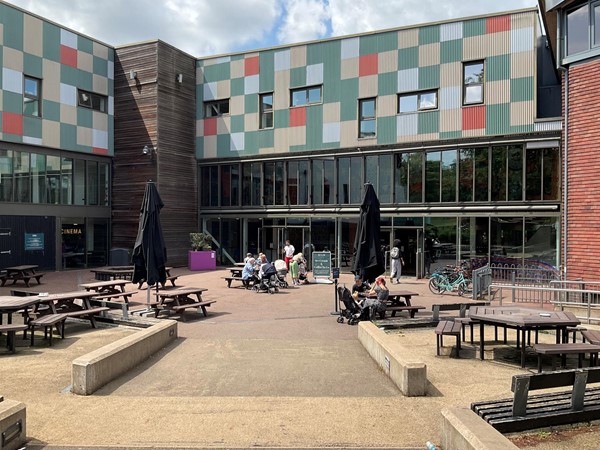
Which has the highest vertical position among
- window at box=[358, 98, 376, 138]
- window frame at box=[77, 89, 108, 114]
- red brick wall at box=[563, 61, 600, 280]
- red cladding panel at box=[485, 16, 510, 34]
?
red cladding panel at box=[485, 16, 510, 34]

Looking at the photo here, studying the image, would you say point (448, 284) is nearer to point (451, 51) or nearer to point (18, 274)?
point (451, 51)

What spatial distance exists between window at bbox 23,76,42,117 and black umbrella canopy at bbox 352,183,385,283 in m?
16.9

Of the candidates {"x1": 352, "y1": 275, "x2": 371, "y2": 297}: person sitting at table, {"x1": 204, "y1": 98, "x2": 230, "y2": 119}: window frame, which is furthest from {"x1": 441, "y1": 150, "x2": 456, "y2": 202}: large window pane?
{"x1": 204, "y1": 98, "x2": 230, "y2": 119}: window frame

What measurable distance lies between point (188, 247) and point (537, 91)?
18.0 metres

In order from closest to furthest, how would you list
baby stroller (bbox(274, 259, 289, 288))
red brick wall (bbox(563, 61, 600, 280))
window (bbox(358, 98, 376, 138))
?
red brick wall (bbox(563, 61, 600, 280))
baby stroller (bbox(274, 259, 289, 288))
window (bbox(358, 98, 376, 138))

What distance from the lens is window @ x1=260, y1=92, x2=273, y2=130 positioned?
24.8 m

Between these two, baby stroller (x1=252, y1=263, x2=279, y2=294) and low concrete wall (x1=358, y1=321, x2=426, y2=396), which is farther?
baby stroller (x1=252, y1=263, x2=279, y2=294)

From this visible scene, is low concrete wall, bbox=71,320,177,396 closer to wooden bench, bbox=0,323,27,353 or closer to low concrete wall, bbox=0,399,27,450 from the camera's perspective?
low concrete wall, bbox=0,399,27,450

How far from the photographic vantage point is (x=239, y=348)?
27.6 ft

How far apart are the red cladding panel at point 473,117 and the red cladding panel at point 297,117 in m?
7.60

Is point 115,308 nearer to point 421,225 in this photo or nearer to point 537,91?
point 421,225

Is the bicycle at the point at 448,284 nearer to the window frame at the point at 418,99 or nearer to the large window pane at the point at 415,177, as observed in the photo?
the large window pane at the point at 415,177

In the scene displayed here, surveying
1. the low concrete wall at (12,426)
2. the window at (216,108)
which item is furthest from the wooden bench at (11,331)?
the window at (216,108)

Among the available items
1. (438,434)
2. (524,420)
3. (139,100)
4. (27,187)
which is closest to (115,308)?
(438,434)
